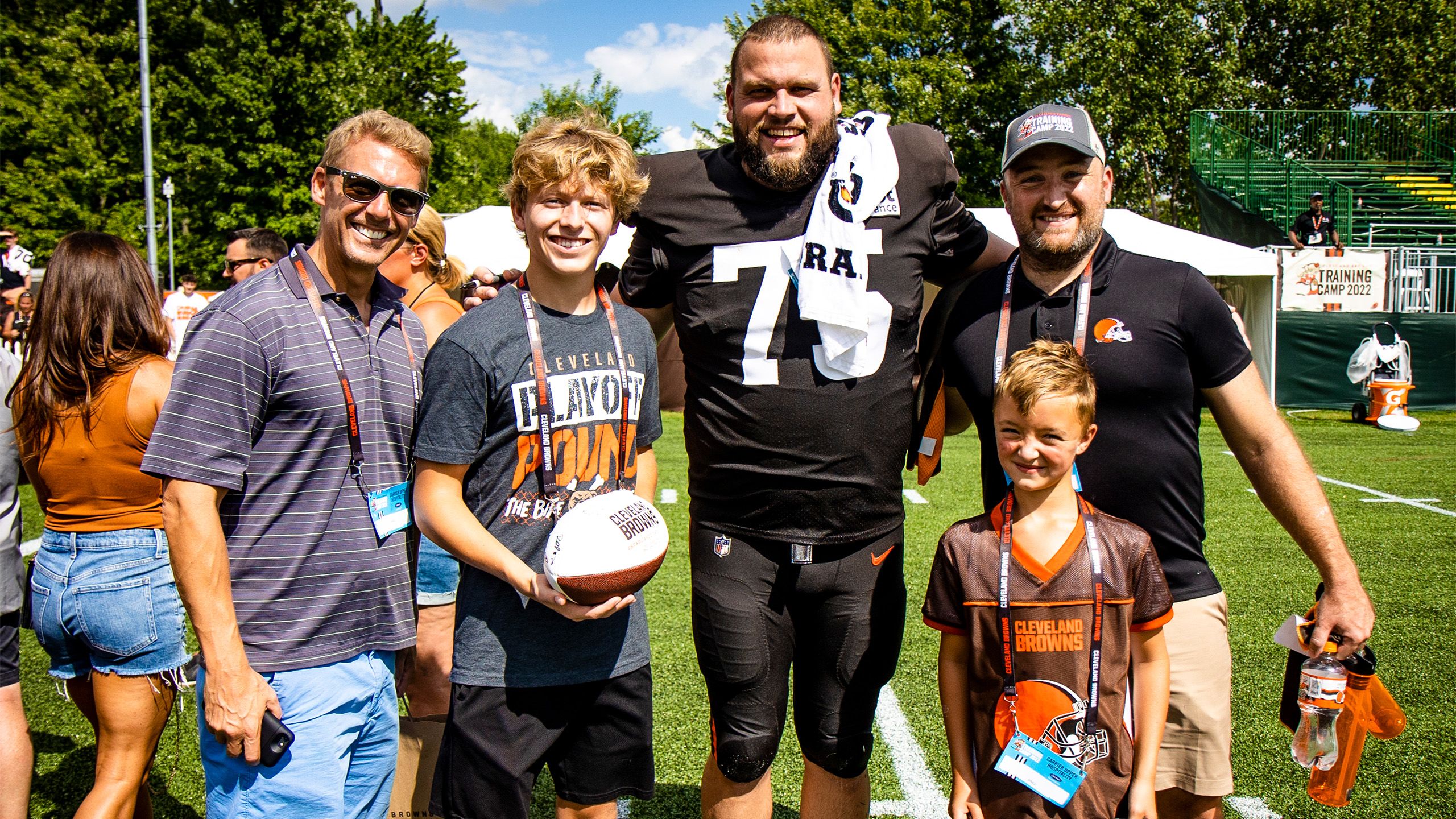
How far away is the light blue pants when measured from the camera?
77.4 inches

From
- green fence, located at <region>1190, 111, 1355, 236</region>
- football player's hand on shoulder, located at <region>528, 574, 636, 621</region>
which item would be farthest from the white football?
green fence, located at <region>1190, 111, 1355, 236</region>

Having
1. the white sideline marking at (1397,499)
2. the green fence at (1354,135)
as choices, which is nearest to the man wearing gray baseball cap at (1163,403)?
the white sideline marking at (1397,499)

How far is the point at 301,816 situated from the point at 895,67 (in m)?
28.5

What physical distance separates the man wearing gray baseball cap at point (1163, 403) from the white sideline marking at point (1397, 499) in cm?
674

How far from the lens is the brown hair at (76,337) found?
9.14 ft

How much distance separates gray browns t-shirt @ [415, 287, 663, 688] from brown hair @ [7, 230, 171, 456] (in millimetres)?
1363

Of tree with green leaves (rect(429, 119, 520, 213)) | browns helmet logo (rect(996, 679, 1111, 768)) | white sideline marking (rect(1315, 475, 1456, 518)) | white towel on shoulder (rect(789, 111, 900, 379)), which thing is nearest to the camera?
browns helmet logo (rect(996, 679, 1111, 768))

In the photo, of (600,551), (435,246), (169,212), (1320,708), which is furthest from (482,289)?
(169,212)

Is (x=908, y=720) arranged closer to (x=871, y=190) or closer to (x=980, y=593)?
(x=980, y=593)

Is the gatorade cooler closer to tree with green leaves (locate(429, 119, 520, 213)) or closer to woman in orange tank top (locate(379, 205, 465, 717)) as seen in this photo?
tree with green leaves (locate(429, 119, 520, 213))

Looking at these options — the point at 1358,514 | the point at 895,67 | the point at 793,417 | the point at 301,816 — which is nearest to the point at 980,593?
the point at 793,417

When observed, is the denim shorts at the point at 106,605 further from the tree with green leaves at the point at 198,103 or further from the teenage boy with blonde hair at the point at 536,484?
the tree with green leaves at the point at 198,103

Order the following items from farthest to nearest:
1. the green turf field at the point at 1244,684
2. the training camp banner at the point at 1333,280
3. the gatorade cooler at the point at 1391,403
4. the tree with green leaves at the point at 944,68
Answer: the tree with green leaves at the point at 944,68, the training camp banner at the point at 1333,280, the gatorade cooler at the point at 1391,403, the green turf field at the point at 1244,684

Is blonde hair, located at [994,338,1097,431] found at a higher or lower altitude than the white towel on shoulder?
lower
